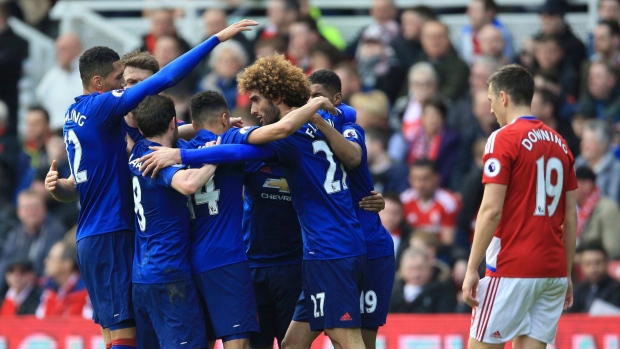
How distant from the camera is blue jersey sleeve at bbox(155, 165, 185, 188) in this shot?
28.7ft

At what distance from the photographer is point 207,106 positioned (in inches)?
365

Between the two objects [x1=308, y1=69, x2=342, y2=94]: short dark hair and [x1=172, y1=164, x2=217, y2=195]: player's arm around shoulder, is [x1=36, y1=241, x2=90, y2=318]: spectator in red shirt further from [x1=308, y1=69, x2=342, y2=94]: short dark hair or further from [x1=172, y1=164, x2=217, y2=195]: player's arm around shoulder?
[x1=172, y1=164, x2=217, y2=195]: player's arm around shoulder

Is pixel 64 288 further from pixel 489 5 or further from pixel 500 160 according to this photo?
pixel 500 160

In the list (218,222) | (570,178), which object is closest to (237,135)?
(218,222)

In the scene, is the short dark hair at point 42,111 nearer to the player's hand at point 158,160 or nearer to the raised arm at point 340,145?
the player's hand at point 158,160

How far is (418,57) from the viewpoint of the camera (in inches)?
658

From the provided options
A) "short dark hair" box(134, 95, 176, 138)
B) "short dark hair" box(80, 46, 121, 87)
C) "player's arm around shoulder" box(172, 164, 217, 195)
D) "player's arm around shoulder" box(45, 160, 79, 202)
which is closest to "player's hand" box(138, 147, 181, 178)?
"player's arm around shoulder" box(172, 164, 217, 195)

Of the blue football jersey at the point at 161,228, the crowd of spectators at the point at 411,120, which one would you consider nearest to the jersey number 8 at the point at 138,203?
the blue football jersey at the point at 161,228

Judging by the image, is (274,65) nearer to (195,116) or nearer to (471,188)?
(195,116)

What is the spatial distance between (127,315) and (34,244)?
6.95 m

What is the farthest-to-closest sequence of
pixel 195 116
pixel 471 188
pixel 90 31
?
pixel 90 31, pixel 471 188, pixel 195 116

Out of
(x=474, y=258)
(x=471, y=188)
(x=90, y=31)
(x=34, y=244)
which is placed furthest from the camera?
(x=90, y=31)

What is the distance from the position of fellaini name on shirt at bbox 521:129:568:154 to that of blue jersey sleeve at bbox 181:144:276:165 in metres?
2.01

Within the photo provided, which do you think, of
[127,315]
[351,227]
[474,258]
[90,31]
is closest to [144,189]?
[127,315]
